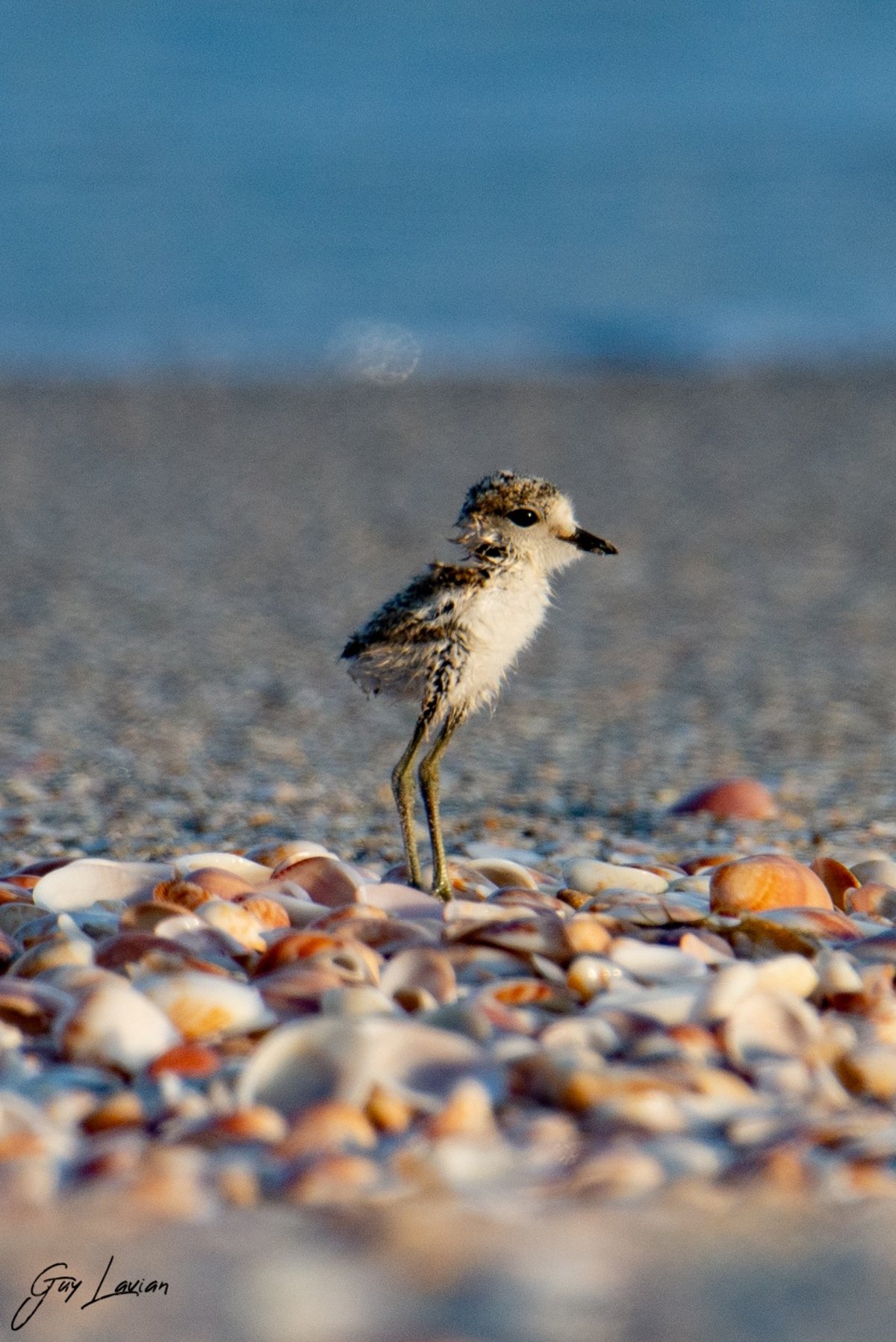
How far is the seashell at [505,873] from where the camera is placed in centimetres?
289

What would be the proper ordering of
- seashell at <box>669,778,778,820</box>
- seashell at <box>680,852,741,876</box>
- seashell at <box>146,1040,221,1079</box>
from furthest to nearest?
1. seashell at <box>669,778,778,820</box>
2. seashell at <box>680,852,741,876</box>
3. seashell at <box>146,1040,221,1079</box>

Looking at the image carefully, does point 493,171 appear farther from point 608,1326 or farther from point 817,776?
point 608,1326

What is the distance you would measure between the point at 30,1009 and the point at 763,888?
45.9 inches

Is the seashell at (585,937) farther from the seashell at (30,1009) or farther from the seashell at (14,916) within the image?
the seashell at (14,916)

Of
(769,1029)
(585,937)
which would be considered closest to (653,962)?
(585,937)

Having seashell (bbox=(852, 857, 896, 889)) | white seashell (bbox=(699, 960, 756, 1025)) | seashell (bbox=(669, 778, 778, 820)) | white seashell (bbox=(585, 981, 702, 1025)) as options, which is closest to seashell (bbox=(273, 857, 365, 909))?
white seashell (bbox=(585, 981, 702, 1025))

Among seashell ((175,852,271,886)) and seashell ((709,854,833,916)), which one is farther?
seashell ((175,852,271,886))

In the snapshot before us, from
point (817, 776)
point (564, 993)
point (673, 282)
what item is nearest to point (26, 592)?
point (817, 776)

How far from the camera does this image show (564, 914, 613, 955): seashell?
2.29m

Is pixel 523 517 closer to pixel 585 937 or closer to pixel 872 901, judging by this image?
pixel 585 937

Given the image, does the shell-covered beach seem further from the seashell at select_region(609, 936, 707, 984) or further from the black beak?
the black beak

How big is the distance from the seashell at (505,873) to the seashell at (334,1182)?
3.63ft

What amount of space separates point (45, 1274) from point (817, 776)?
2616 mm

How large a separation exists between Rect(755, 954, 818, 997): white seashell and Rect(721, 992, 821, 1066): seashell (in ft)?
0.17
